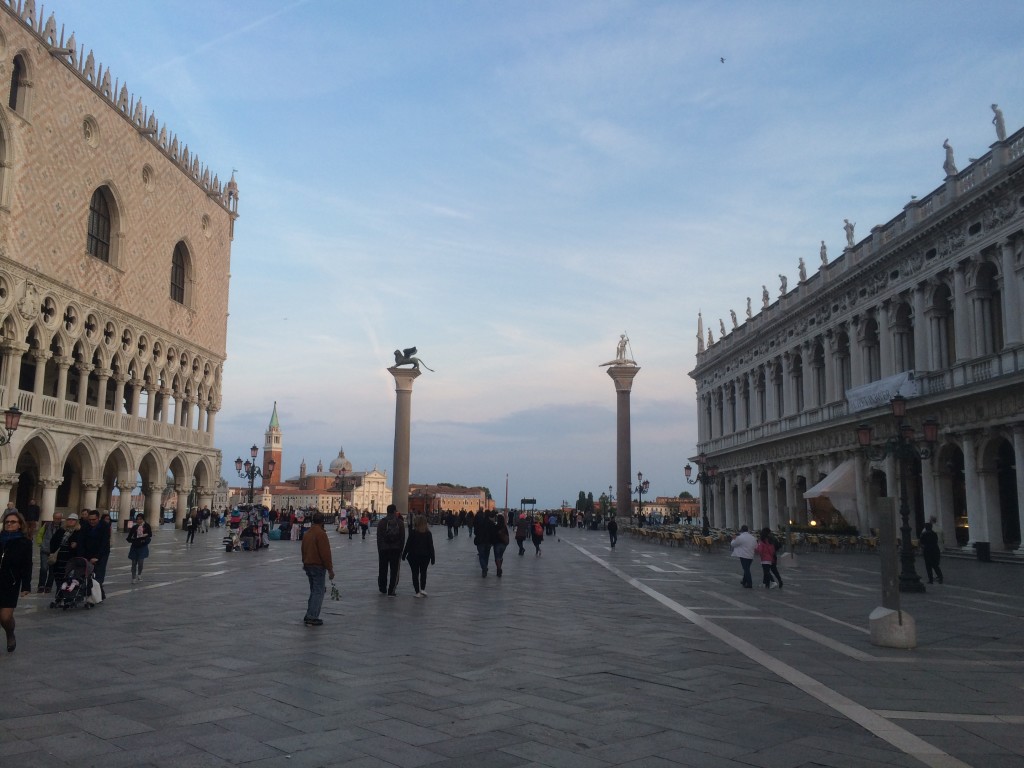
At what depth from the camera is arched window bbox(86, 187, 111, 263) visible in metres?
36.2

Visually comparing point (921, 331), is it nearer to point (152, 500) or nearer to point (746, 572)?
point (746, 572)

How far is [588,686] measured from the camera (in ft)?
22.7

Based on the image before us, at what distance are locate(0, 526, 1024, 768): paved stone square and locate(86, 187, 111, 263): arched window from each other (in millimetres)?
26978

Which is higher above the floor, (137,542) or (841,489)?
(841,489)

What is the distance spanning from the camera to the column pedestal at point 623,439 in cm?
5341

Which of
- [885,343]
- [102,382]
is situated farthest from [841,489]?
[102,382]

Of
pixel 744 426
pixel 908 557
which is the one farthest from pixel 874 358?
pixel 908 557

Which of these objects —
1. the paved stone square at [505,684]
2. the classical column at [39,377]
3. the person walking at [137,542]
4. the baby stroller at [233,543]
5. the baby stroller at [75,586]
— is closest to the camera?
the paved stone square at [505,684]

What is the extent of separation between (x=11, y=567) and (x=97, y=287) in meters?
31.1

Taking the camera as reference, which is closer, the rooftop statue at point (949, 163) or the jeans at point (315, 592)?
the jeans at point (315, 592)

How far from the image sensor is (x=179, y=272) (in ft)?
147

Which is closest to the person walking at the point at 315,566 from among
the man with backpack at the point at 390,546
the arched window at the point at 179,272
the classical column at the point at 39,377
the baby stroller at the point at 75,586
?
the man with backpack at the point at 390,546

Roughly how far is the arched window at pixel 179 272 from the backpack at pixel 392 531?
→ 35.2 meters

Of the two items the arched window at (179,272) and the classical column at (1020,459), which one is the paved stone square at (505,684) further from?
the arched window at (179,272)
